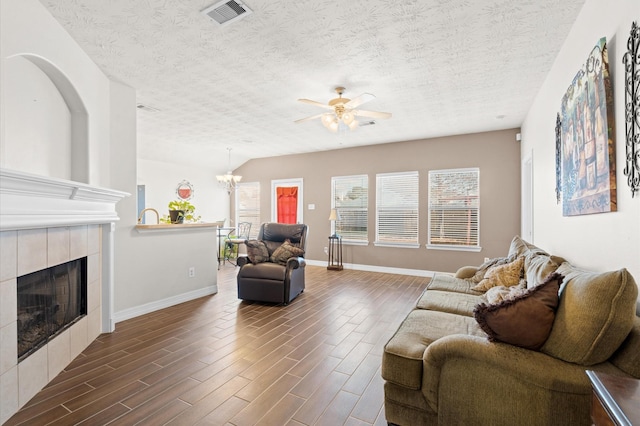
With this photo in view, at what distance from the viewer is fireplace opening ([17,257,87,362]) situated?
6.53 ft

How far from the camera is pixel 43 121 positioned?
96.0 inches

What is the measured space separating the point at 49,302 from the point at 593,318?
333cm

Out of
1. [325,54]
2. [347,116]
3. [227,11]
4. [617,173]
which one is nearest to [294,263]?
[347,116]

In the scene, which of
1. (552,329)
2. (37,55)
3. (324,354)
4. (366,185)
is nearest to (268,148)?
(366,185)

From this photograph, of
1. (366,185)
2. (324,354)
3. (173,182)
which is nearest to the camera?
(324,354)

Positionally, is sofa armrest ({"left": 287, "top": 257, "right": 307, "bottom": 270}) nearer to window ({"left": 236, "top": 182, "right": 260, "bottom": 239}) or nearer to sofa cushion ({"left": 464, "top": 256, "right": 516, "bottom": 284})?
sofa cushion ({"left": 464, "top": 256, "right": 516, "bottom": 284})

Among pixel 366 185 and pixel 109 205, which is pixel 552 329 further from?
pixel 366 185

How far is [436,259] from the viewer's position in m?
5.77

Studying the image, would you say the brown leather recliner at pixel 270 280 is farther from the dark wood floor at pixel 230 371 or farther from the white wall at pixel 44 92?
the white wall at pixel 44 92

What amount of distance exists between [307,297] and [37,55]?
375cm

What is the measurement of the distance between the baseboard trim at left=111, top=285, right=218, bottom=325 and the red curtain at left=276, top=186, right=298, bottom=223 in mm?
3275

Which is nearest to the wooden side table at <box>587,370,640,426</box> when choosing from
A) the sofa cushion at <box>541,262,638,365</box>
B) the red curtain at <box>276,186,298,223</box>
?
the sofa cushion at <box>541,262,638,365</box>

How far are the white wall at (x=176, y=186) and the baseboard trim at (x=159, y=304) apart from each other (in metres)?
3.24

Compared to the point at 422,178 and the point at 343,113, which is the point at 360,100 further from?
the point at 422,178
